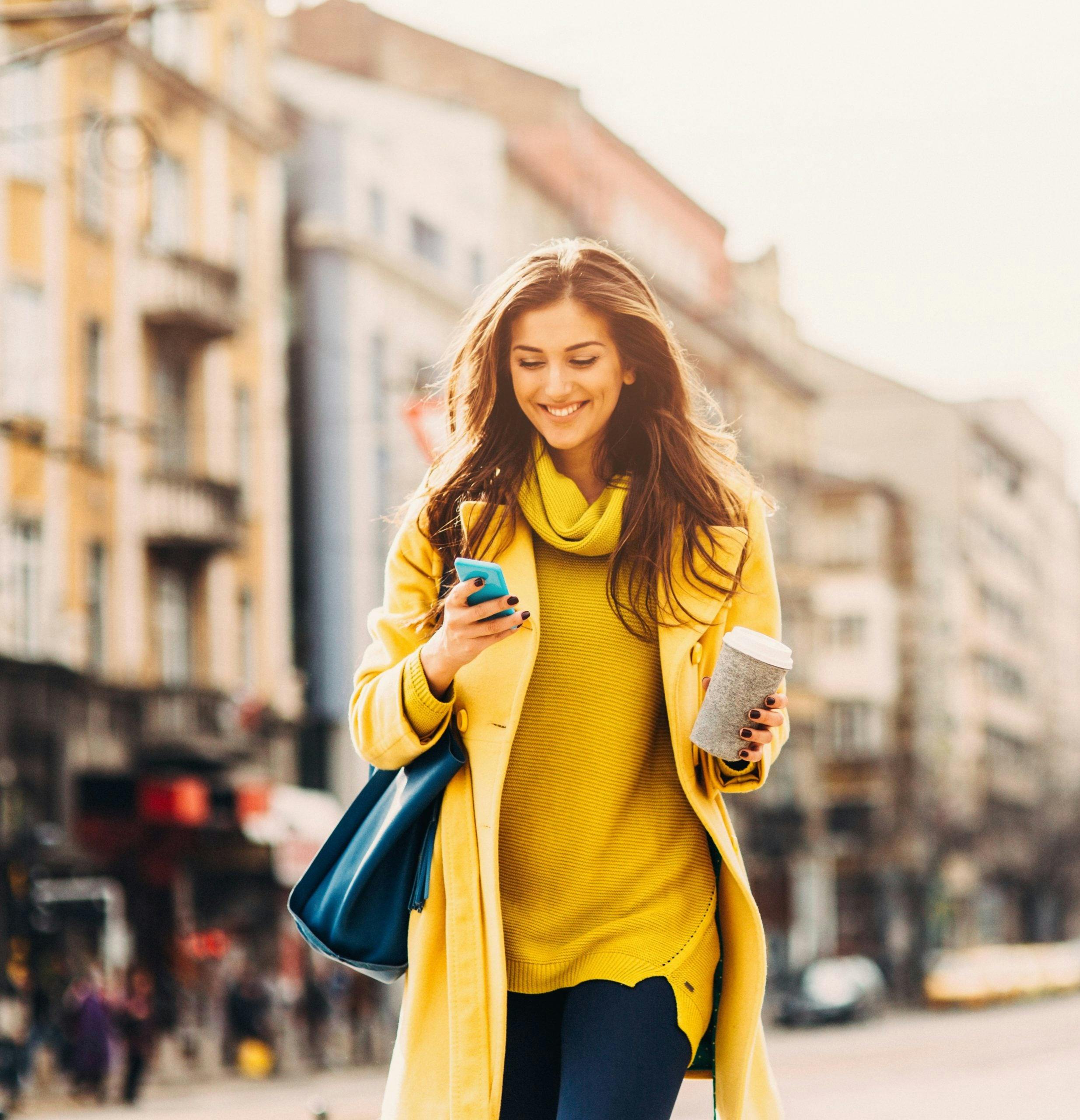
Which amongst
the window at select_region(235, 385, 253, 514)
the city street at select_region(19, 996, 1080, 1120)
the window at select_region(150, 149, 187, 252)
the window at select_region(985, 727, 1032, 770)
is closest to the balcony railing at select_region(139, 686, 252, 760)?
the window at select_region(235, 385, 253, 514)

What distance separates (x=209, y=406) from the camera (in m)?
31.3

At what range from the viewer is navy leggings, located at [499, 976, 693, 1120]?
9.28 feet

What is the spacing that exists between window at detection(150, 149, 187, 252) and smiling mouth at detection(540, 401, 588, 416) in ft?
91.1

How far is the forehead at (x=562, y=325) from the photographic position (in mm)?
3084

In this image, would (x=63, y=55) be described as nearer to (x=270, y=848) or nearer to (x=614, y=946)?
(x=270, y=848)

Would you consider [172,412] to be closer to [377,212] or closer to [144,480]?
[144,480]

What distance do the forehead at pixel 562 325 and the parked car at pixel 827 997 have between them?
3965 centimetres

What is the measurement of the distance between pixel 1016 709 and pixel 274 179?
172 ft

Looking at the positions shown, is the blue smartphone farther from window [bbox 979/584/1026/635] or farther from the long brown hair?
window [bbox 979/584/1026/635]

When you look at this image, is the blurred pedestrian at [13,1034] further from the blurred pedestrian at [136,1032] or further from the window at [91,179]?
the window at [91,179]

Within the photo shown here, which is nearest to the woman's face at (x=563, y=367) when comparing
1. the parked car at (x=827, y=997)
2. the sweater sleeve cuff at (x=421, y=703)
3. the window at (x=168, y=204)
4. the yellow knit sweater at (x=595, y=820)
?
the yellow knit sweater at (x=595, y=820)

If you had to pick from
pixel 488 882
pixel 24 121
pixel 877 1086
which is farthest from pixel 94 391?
pixel 488 882

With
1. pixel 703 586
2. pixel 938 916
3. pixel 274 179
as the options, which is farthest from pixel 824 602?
pixel 703 586

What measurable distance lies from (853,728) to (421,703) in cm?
5947
